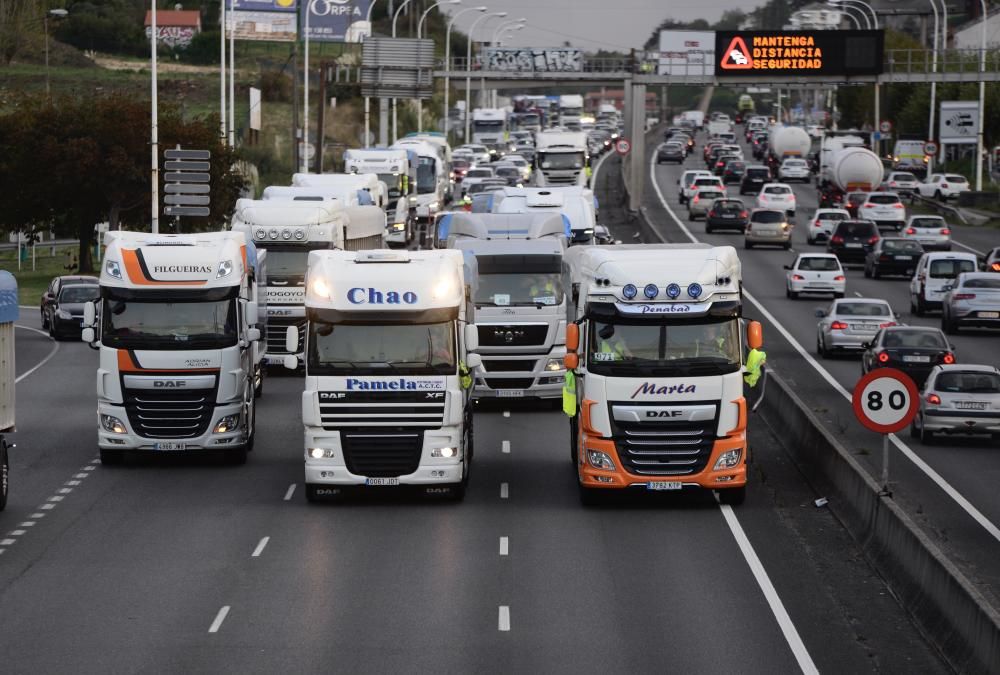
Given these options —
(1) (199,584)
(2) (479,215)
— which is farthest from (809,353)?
(1) (199,584)

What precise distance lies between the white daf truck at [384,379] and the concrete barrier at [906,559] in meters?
4.93

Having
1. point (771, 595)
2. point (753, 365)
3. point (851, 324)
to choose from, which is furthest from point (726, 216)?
point (771, 595)

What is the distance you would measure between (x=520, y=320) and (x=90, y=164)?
38351 millimetres

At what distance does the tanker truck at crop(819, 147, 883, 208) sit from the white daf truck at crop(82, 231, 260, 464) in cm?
6433

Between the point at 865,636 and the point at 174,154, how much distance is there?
34951 millimetres

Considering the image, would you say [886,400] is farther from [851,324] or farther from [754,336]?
[851,324]

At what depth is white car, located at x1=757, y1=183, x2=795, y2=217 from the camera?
3191 inches

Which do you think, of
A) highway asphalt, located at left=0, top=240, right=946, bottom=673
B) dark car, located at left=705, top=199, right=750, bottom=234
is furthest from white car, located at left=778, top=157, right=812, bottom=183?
highway asphalt, located at left=0, top=240, right=946, bottom=673

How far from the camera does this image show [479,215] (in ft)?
125

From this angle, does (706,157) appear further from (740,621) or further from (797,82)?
(740,621)

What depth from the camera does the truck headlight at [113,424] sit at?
2712 cm

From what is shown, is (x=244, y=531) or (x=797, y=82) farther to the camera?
(x=797, y=82)

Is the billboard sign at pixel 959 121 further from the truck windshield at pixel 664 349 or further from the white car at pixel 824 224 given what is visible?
the truck windshield at pixel 664 349

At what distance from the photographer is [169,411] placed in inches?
1065
